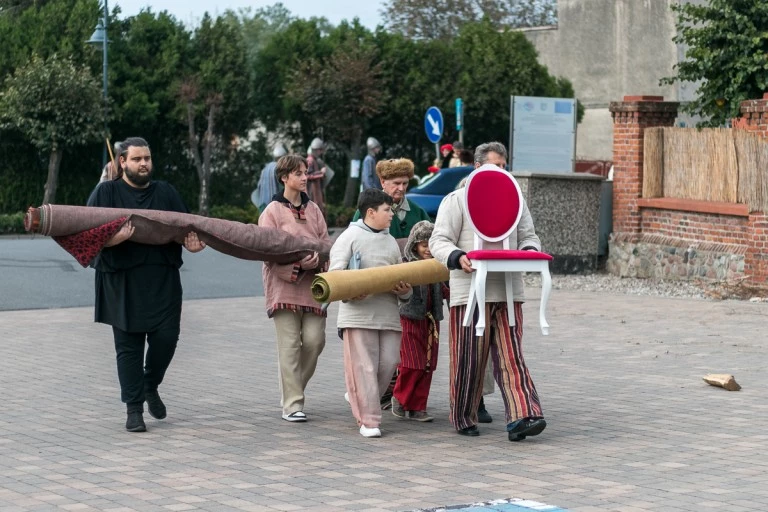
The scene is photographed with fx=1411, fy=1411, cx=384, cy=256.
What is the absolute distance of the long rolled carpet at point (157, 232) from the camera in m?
7.98

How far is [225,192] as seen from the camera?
38750 millimetres

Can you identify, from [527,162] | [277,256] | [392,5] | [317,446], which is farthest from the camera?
[392,5]

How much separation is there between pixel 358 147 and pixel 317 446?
31.2 meters

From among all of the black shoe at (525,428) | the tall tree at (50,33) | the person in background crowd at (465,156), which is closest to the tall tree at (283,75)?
the tall tree at (50,33)

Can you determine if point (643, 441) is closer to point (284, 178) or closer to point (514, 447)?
point (514, 447)

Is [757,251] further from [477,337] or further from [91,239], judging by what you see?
[91,239]

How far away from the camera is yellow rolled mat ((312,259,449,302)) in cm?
793

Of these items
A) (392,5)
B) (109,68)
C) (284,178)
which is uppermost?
(392,5)

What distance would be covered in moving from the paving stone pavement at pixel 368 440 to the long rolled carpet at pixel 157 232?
1.05m

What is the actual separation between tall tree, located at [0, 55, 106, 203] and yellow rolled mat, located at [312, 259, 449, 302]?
1102 inches

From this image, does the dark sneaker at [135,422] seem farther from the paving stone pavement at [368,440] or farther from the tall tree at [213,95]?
the tall tree at [213,95]

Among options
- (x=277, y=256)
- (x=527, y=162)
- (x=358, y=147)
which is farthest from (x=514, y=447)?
(x=358, y=147)

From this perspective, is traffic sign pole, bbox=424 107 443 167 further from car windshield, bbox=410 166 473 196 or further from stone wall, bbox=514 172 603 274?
stone wall, bbox=514 172 603 274

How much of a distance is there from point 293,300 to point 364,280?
820mm
